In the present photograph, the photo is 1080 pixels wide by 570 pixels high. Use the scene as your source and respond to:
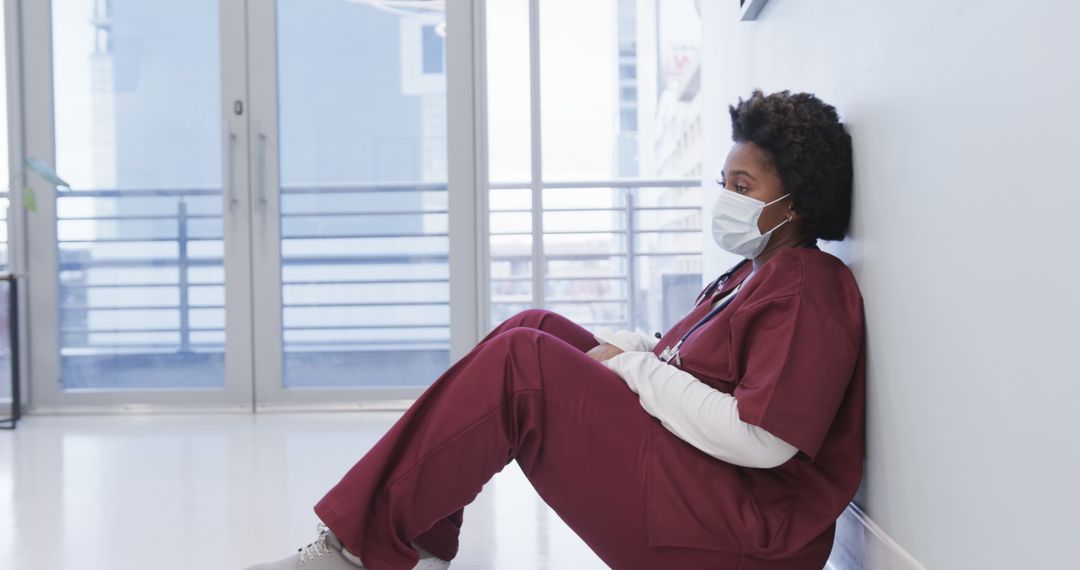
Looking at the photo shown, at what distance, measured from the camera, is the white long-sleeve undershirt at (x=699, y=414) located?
138 centimetres

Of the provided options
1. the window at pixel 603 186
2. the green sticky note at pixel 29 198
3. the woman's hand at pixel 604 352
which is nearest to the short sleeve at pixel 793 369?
the woman's hand at pixel 604 352

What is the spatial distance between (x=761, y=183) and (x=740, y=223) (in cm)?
8

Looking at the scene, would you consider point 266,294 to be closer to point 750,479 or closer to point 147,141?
point 147,141

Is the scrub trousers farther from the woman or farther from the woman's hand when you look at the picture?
the woman's hand

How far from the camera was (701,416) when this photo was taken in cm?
141

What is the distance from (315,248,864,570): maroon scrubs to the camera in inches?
55.7

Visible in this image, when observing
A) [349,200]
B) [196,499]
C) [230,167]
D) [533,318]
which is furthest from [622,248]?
[533,318]

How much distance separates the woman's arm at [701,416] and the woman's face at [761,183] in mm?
344

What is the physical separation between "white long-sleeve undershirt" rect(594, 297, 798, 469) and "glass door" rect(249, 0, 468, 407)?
2.67 metres

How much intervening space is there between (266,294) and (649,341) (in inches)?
101

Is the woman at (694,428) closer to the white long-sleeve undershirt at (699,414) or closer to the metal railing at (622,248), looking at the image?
the white long-sleeve undershirt at (699,414)

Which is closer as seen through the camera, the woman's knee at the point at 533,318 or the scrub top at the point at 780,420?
the scrub top at the point at 780,420

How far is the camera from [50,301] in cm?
406

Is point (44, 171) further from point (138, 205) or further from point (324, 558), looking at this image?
point (324, 558)
